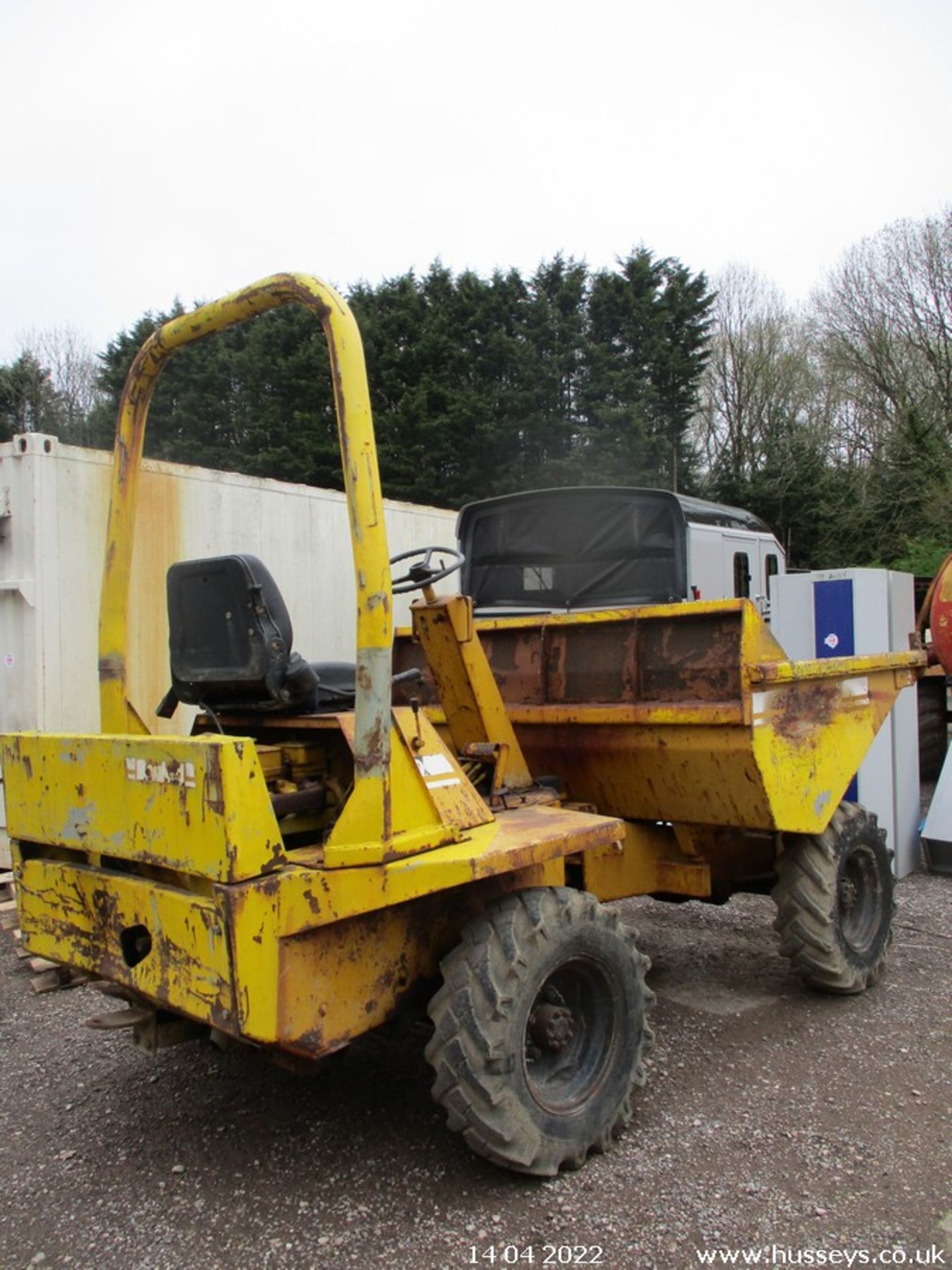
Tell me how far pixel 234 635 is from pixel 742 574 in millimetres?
8612

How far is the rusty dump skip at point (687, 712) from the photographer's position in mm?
3887

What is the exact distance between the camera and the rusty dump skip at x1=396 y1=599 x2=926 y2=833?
12.8 feet

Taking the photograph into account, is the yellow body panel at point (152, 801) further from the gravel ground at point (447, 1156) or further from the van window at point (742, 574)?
the van window at point (742, 574)

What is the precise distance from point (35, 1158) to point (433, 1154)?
1.33 m

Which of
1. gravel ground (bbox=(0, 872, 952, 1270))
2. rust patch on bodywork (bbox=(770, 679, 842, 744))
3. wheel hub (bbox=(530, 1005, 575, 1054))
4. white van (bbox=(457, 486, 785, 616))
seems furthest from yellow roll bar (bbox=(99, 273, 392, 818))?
white van (bbox=(457, 486, 785, 616))

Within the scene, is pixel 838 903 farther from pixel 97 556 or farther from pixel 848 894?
pixel 97 556

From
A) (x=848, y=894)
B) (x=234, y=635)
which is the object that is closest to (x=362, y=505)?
(x=234, y=635)

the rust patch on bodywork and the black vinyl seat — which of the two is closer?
the black vinyl seat

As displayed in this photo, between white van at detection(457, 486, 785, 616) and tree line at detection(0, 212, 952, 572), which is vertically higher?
tree line at detection(0, 212, 952, 572)

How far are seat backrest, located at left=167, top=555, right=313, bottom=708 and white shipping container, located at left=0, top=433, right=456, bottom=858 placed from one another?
2.62m

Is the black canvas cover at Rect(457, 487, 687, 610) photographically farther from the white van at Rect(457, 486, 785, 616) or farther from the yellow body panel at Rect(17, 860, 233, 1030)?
the yellow body panel at Rect(17, 860, 233, 1030)

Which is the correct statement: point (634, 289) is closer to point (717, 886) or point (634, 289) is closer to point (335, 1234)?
point (717, 886)

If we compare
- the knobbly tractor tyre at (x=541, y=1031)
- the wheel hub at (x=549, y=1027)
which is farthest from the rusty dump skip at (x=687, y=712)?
the wheel hub at (x=549, y=1027)

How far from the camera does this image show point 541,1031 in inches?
127
